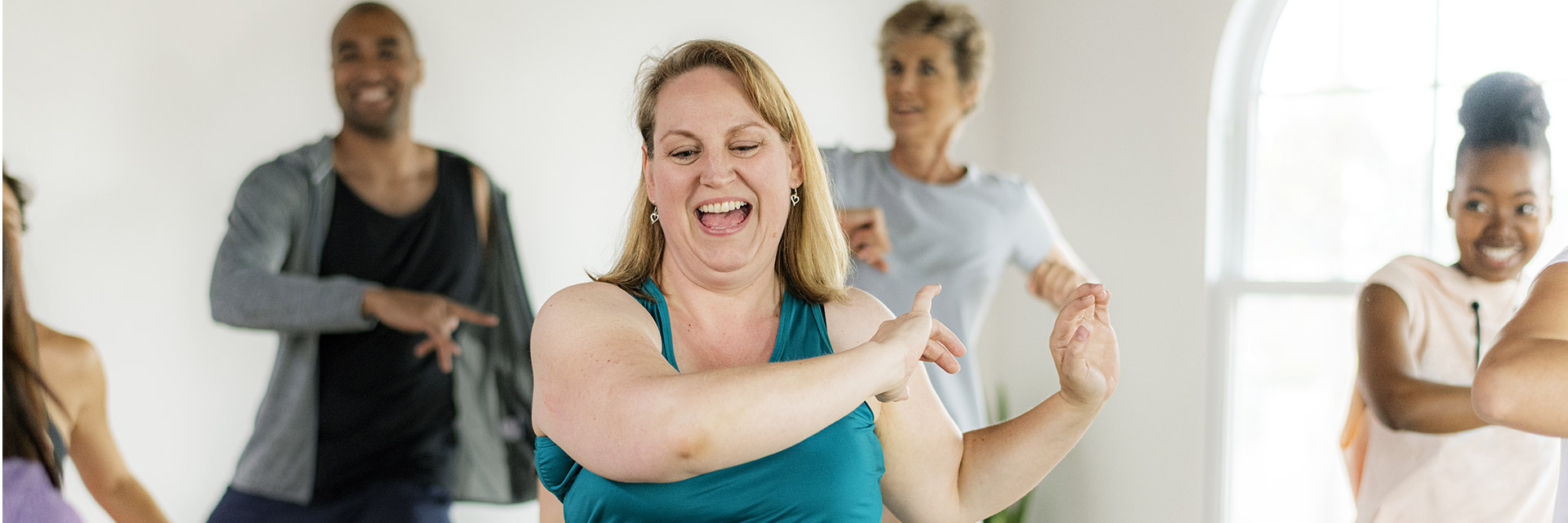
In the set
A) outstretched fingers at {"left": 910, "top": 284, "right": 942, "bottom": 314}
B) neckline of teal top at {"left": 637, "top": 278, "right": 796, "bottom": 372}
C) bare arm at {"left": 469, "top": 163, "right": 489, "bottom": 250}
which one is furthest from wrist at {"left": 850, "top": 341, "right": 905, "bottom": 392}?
bare arm at {"left": 469, "top": 163, "right": 489, "bottom": 250}

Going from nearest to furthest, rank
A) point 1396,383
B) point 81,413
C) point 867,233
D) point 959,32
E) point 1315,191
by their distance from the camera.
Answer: point 81,413
point 1396,383
point 867,233
point 959,32
point 1315,191

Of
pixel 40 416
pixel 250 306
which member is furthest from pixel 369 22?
pixel 40 416

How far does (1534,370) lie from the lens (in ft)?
4.70

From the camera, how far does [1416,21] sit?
2.99m

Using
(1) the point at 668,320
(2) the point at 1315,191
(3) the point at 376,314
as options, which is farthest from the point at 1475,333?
(3) the point at 376,314

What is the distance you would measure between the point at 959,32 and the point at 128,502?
2455mm

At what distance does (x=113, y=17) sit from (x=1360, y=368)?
3250 millimetres

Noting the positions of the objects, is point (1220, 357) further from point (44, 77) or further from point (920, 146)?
point (44, 77)

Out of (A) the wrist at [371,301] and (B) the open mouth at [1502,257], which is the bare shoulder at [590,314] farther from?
(B) the open mouth at [1502,257]

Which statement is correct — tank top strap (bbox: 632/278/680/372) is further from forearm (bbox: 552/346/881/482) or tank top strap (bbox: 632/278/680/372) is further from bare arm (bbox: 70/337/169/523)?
bare arm (bbox: 70/337/169/523)

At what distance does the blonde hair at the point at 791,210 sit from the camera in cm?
129

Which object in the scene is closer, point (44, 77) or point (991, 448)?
point (991, 448)

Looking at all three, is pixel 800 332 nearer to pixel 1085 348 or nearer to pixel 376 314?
pixel 1085 348

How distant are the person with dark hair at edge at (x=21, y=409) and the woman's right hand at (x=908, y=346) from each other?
6.90 feet
